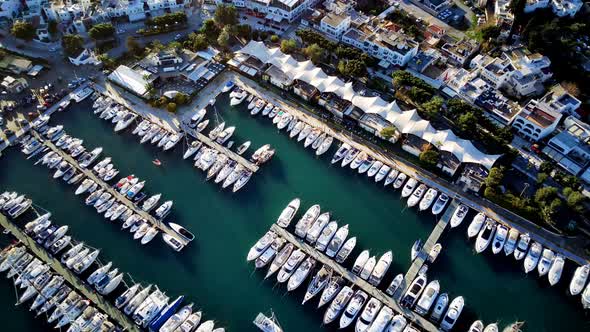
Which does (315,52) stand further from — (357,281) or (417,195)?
(357,281)

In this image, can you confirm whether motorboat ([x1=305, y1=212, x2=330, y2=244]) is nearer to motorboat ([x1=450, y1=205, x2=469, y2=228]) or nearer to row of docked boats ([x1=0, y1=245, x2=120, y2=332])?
motorboat ([x1=450, y1=205, x2=469, y2=228])

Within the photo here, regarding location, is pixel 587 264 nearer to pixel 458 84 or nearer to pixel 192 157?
pixel 458 84

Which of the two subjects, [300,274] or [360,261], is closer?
[300,274]

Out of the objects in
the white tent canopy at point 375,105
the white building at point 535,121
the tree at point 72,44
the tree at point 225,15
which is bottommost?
the tree at point 72,44

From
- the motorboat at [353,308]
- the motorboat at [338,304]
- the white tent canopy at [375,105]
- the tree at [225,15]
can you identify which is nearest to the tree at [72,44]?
the tree at [225,15]

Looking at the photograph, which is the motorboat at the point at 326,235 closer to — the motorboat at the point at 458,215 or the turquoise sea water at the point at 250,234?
the turquoise sea water at the point at 250,234

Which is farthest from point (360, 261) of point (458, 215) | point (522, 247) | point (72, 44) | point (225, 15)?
point (72, 44)
